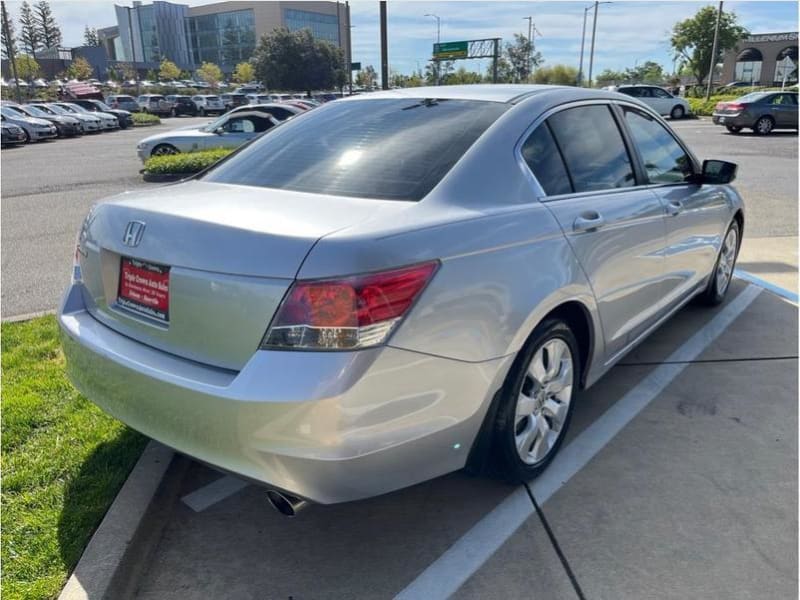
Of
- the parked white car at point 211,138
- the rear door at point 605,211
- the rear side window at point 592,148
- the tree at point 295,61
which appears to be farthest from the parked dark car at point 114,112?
the rear door at point 605,211

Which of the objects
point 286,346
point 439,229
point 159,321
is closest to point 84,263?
point 159,321

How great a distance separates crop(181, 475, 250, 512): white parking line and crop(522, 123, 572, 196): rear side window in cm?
190

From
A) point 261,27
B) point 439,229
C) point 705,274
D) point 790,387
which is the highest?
point 261,27

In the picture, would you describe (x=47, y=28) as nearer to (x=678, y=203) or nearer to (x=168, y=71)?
(x=168, y=71)

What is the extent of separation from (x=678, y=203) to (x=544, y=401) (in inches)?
70.4

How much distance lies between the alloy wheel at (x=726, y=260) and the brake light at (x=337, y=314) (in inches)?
154

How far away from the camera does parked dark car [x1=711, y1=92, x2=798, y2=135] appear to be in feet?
76.5

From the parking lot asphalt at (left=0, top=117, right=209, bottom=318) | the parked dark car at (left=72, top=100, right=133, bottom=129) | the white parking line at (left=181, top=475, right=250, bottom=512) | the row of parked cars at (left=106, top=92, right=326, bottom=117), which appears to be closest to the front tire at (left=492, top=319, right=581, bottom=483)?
the white parking line at (left=181, top=475, right=250, bottom=512)

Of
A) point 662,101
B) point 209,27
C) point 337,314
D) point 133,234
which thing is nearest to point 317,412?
point 337,314

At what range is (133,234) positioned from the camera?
2416 millimetres

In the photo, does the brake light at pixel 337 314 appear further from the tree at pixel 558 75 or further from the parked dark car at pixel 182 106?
the tree at pixel 558 75

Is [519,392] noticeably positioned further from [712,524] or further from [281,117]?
[281,117]

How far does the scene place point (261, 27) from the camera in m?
98.7

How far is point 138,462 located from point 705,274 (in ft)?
13.1
